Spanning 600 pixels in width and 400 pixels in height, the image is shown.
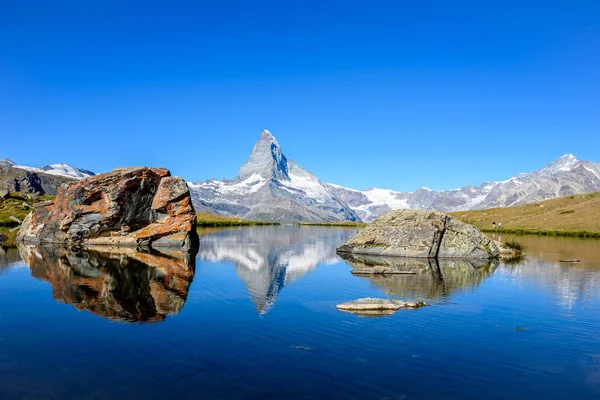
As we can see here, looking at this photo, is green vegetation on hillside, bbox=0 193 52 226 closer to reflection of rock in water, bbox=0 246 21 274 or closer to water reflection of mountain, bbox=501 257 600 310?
reflection of rock in water, bbox=0 246 21 274

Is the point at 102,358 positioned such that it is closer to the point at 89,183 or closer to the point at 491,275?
the point at 491,275

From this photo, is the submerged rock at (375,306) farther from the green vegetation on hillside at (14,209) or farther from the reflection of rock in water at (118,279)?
the green vegetation on hillside at (14,209)

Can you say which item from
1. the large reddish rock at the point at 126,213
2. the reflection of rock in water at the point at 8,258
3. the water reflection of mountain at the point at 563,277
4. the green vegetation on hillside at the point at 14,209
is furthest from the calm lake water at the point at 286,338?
the green vegetation on hillside at the point at 14,209

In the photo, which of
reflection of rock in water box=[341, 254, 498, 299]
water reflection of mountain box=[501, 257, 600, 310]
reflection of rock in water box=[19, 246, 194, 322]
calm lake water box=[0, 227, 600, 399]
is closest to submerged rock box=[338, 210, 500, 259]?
reflection of rock in water box=[341, 254, 498, 299]

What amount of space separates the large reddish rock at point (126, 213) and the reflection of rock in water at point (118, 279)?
9.92m

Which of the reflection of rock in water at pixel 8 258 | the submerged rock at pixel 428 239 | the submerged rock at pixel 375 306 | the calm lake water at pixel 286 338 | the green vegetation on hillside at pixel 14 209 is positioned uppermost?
the green vegetation on hillside at pixel 14 209

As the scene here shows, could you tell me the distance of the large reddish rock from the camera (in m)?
73.2

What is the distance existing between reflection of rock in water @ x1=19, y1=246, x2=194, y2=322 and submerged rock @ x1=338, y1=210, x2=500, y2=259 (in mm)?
29853

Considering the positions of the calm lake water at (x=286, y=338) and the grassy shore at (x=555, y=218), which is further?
the grassy shore at (x=555, y=218)

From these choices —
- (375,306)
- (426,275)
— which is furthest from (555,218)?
(375,306)

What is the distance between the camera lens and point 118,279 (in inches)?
1551

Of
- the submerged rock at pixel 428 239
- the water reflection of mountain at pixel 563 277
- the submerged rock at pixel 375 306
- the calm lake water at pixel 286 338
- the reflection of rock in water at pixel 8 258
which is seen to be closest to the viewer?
the calm lake water at pixel 286 338

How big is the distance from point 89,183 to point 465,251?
2472 inches

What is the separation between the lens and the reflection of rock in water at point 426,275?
1474 inches
